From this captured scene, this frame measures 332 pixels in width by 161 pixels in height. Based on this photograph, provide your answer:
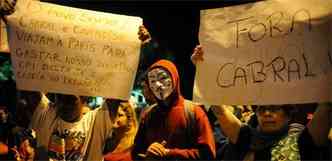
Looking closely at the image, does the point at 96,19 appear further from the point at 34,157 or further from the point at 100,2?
the point at 34,157

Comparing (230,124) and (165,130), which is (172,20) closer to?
(165,130)

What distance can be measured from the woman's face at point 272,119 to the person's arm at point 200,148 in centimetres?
31

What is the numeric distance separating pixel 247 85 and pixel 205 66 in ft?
0.69

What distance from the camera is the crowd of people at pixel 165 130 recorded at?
2211mm

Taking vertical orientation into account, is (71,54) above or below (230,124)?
above

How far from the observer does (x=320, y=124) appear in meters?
2.12

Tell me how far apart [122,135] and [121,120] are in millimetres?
77

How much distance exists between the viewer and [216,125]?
9.89 feet

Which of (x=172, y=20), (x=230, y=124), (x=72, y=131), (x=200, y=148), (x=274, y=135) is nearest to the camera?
(x=274, y=135)

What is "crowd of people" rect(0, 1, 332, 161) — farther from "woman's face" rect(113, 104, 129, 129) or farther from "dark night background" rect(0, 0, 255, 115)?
"dark night background" rect(0, 0, 255, 115)

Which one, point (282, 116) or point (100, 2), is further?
point (100, 2)

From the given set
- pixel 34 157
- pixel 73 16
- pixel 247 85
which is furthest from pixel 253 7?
pixel 34 157

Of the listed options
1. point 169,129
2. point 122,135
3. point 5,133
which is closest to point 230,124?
point 169,129

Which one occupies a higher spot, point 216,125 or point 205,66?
point 205,66
